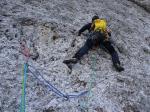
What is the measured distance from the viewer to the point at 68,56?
11.5m

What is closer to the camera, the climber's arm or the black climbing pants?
the black climbing pants

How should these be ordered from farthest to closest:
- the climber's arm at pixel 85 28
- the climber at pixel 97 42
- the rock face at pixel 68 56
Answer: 1. the climber's arm at pixel 85 28
2. the climber at pixel 97 42
3. the rock face at pixel 68 56

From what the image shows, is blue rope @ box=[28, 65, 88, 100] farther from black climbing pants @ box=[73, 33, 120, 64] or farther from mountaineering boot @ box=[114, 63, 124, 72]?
mountaineering boot @ box=[114, 63, 124, 72]

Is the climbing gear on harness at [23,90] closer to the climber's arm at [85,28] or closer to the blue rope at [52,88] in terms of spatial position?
the blue rope at [52,88]

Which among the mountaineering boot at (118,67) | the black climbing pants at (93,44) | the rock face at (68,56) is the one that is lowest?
the rock face at (68,56)

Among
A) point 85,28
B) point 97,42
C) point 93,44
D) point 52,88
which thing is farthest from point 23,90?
point 85,28

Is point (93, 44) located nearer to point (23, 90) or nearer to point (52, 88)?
point (52, 88)

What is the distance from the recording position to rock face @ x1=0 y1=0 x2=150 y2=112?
9.68 meters

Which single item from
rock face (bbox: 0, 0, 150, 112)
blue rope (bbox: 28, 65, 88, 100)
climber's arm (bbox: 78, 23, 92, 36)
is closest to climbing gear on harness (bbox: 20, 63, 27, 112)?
rock face (bbox: 0, 0, 150, 112)

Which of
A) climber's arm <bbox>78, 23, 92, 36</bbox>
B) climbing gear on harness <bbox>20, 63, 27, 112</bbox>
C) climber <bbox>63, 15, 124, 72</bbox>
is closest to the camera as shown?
climbing gear on harness <bbox>20, 63, 27, 112</bbox>

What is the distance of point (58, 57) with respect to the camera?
37.4ft

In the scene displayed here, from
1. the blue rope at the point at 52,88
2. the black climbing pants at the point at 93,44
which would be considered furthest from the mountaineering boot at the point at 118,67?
the blue rope at the point at 52,88

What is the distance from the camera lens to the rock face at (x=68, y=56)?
968 centimetres

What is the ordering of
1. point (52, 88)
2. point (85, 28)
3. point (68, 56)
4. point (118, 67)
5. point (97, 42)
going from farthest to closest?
point (85, 28) < point (97, 42) < point (68, 56) < point (118, 67) < point (52, 88)
